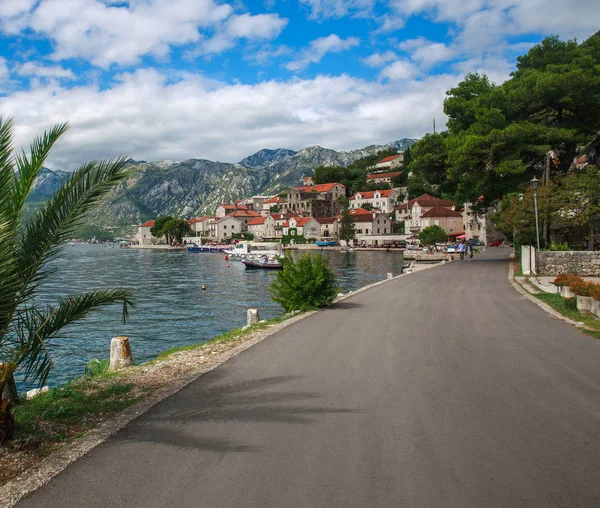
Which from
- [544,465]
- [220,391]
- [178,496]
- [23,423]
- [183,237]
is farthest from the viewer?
[183,237]

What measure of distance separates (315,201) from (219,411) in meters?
146

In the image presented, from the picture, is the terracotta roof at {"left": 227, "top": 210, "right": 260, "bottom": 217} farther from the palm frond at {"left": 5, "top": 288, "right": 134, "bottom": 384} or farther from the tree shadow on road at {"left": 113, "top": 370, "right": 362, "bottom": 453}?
the palm frond at {"left": 5, "top": 288, "right": 134, "bottom": 384}

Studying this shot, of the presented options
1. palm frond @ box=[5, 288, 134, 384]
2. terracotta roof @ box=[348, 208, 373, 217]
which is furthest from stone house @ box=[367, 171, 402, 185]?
palm frond @ box=[5, 288, 134, 384]

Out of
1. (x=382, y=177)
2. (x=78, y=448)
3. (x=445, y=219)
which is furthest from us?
(x=382, y=177)

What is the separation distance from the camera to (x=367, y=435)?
209 inches

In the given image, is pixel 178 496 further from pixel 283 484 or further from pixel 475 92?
pixel 475 92

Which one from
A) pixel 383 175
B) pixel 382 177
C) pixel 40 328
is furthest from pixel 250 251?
pixel 40 328

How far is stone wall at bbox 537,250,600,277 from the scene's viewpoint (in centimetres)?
2346

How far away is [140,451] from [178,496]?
1.10 meters

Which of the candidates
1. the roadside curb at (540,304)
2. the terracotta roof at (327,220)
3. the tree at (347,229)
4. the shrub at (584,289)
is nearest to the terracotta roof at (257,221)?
the terracotta roof at (327,220)

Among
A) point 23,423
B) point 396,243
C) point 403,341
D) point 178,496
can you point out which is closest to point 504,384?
point 403,341

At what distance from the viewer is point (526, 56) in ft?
130

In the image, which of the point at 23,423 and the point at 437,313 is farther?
the point at 437,313

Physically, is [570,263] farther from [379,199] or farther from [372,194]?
[372,194]
